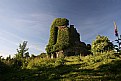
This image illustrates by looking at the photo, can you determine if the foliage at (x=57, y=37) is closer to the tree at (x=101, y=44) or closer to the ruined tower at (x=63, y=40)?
the ruined tower at (x=63, y=40)

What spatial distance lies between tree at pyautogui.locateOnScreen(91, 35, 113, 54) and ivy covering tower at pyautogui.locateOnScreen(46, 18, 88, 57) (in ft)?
27.8

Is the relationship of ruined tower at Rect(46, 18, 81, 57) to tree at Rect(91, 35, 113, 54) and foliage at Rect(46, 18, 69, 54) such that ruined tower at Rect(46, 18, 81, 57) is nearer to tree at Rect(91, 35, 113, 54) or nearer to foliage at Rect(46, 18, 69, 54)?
foliage at Rect(46, 18, 69, 54)

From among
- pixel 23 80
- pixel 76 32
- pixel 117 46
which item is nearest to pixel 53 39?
pixel 76 32

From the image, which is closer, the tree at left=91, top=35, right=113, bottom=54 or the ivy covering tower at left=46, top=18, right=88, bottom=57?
the tree at left=91, top=35, right=113, bottom=54

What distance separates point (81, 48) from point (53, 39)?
707 cm

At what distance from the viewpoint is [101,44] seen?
38.8 meters

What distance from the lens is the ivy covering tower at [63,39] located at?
47.7 meters

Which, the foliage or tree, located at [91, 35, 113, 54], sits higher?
the foliage

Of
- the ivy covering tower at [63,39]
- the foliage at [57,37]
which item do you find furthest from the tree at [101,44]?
the foliage at [57,37]

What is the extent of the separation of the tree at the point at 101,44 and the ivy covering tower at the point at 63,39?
8486mm

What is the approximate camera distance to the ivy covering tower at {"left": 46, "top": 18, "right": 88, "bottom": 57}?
156 ft

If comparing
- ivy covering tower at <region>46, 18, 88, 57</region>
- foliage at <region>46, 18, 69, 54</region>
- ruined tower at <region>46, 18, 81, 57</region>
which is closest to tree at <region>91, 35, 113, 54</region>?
ruined tower at <region>46, 18, 81, 57</region>

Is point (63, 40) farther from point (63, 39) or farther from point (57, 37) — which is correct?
point (57, 37)

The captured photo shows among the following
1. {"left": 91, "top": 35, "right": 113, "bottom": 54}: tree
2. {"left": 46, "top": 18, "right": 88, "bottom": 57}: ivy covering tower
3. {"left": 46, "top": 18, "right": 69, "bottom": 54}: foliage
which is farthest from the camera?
{"left": 46, "top": 18, "right": 69, "bottom": 54}: foliage
